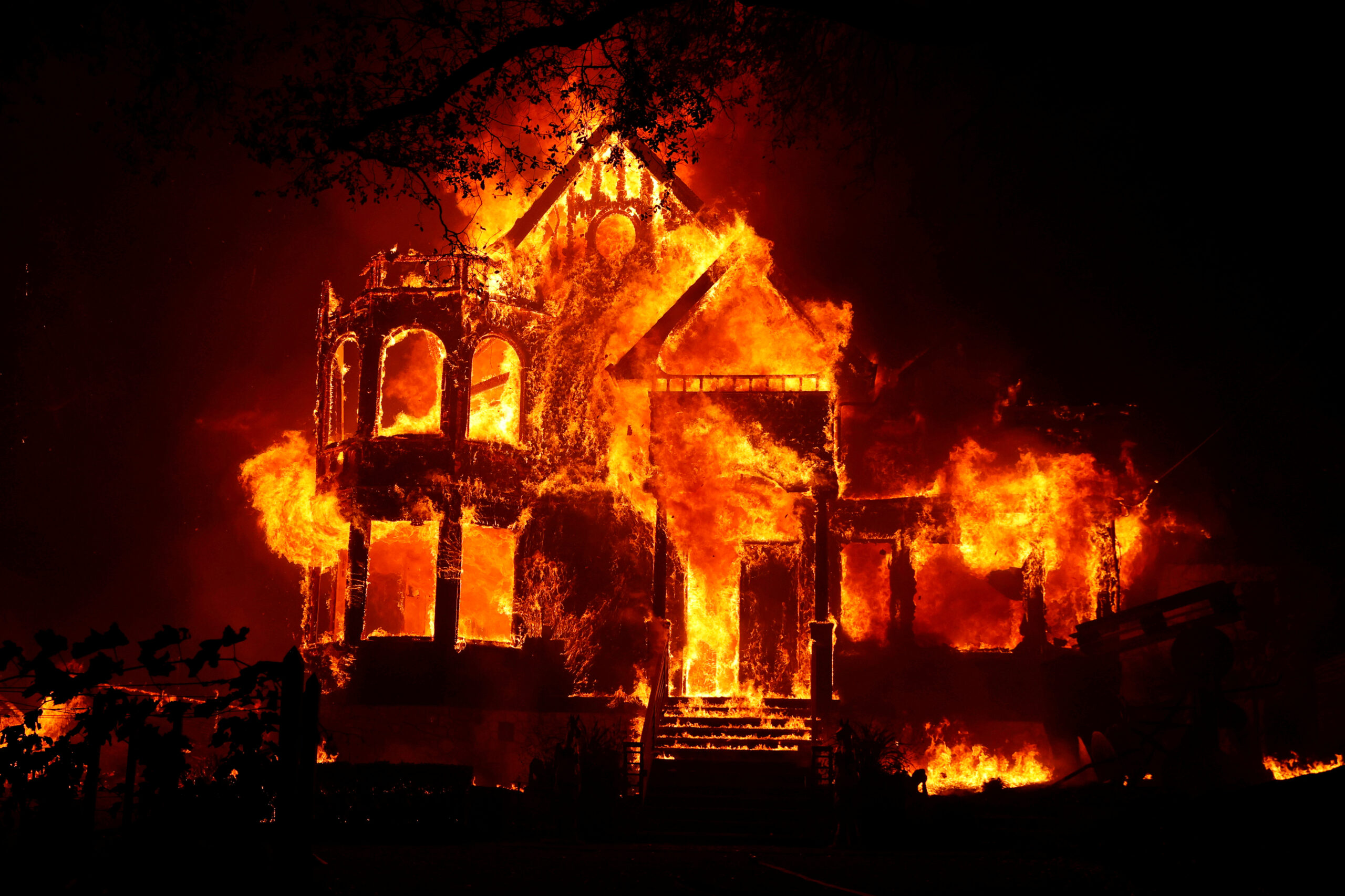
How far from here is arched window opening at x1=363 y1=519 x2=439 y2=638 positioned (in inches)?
1120

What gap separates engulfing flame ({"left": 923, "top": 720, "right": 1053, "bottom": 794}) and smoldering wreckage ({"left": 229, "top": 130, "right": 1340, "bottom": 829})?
0.05 meters

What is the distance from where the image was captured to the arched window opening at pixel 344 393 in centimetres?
2462

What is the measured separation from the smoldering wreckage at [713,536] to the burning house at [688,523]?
0.06 meters

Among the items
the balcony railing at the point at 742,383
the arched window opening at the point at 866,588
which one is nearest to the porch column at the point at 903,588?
the arched window opening at the point at 866,588

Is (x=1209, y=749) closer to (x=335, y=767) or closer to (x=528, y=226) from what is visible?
(x=335, y=767)

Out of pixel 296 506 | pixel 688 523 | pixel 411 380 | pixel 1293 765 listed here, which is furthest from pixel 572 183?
pixel 1293 765

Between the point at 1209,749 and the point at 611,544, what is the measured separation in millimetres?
12228

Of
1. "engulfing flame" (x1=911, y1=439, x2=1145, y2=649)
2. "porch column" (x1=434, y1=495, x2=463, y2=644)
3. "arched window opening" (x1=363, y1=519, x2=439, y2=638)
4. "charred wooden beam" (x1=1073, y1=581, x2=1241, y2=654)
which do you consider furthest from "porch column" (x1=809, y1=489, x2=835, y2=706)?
"arched window opening" (x1=363, y1=519, x2=439, y2=638)

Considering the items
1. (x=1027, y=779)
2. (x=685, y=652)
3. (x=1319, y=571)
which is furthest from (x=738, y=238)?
(x=1319, y=571)

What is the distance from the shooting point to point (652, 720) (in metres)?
19.5

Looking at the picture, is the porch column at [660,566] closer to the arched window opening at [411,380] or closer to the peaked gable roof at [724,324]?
the peaked gable roof at [724,324]

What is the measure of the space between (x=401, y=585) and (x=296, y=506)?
370 centimetres

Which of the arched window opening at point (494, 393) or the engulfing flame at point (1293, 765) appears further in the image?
the arched window opening at point (494, 393)

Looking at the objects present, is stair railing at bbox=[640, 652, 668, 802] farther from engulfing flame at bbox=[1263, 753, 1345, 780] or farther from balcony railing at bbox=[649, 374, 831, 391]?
engulfing flame at bbox=[1263, 753, 1345, 780]
